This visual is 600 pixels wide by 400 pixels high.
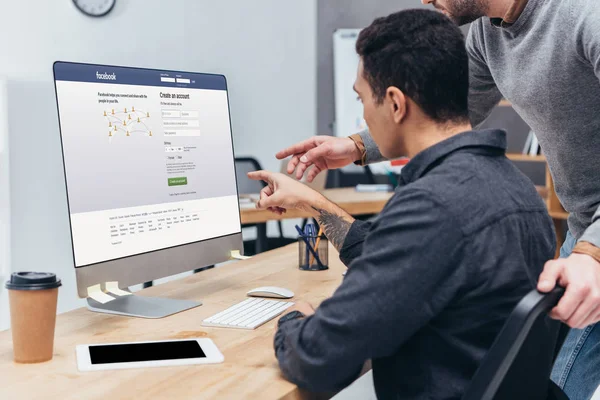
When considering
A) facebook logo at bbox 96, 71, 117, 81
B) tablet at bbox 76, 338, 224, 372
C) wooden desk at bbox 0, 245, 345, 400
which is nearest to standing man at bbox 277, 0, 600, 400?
wooden desk at bbox 0, 245, 345, 400

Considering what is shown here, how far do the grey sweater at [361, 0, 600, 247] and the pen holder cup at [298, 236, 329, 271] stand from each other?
639 millimetres

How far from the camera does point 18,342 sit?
113 centimetres

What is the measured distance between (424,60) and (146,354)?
0.68 m

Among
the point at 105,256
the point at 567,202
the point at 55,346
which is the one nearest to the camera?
the point at 55,346

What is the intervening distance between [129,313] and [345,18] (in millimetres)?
5216

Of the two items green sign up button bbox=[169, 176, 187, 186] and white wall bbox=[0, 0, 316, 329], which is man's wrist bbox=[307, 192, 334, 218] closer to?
green sign up button bbox=[169, 176, 187, 186]

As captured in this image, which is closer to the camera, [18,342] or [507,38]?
[18,342]

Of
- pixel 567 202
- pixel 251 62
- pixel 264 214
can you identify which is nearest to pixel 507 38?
pixel 567 202

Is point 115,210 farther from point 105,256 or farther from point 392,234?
point 392,234

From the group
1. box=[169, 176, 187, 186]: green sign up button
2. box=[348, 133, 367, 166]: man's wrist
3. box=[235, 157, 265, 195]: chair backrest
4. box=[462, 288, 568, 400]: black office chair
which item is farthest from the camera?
box=[235, 157, 265, 195]: chair backrest

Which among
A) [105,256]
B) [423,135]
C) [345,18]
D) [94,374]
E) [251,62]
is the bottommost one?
[94,374]

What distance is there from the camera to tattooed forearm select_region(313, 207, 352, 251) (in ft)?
4.67

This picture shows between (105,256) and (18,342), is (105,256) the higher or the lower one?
the higher one

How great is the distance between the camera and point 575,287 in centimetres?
91
